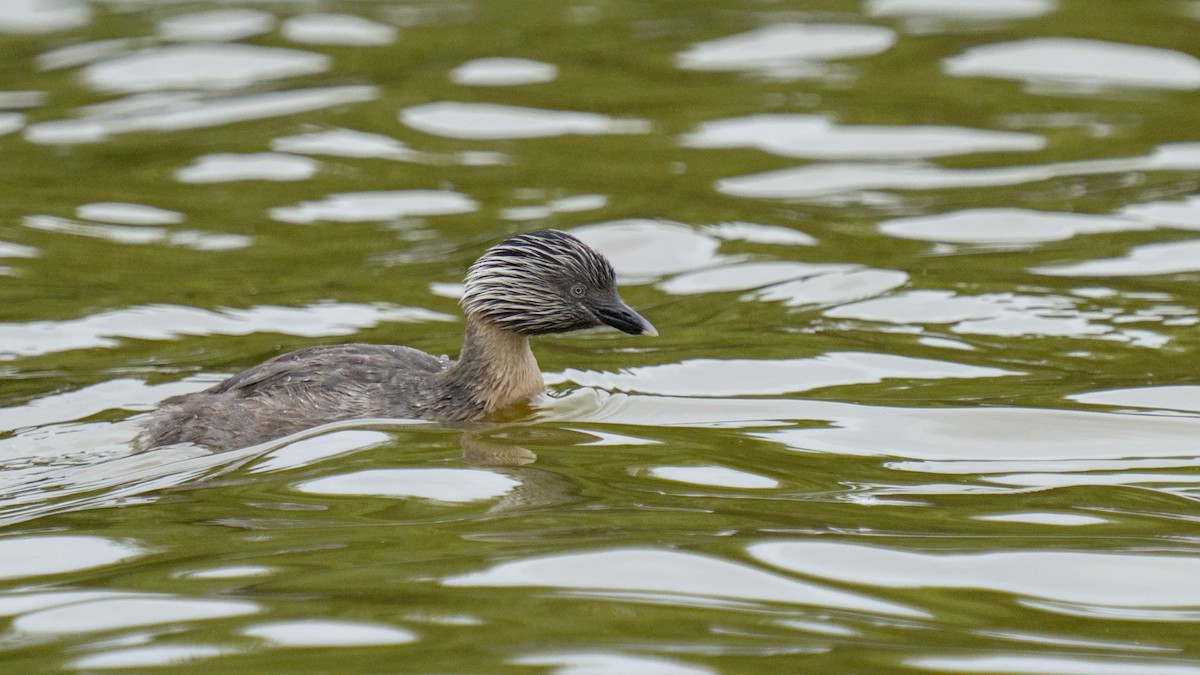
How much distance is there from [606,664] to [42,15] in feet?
52.3

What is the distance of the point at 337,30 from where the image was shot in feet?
63.8

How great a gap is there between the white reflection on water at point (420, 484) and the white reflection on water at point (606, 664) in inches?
84.3

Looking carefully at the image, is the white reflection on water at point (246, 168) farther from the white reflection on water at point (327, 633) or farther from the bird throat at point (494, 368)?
the white reflection on water at point (327, 633)

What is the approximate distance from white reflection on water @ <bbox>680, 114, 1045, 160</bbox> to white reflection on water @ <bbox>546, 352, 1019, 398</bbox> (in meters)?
5.46

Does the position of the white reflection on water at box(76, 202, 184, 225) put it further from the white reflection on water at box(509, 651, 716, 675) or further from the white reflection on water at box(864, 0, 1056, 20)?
the white reflection on water at box(509, 651, 716, 675)

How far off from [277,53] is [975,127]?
731cm

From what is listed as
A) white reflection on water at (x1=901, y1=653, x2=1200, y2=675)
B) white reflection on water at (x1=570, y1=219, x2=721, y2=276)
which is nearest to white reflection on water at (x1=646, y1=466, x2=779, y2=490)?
white reflection on water at (x1=901, y1=653, x2=1200, y2=675)

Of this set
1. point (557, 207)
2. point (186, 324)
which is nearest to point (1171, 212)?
point (557, 207)

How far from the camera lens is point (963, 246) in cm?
1380

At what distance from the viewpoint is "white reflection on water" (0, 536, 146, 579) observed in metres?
7.23

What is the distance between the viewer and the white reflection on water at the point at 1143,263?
42.2 feet

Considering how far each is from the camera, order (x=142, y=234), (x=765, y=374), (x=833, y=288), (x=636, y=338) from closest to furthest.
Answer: (x=765, y=374), (x=636, y=338), (x=833, y=288), (x=142, y=234)

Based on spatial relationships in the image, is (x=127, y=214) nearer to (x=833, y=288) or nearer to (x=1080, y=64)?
(x=833, y=288)

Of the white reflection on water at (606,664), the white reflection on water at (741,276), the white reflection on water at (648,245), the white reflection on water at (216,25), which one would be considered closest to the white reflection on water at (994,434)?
the white reflection on water at (741,276)
